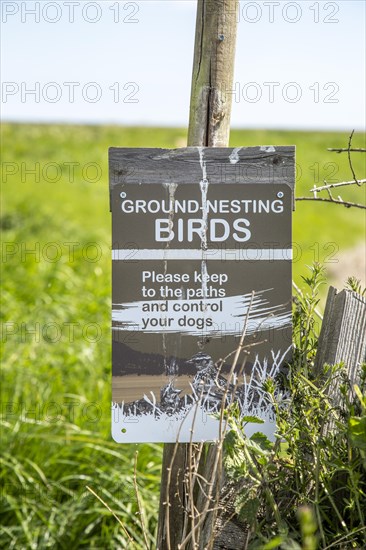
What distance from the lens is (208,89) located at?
2.15 metres

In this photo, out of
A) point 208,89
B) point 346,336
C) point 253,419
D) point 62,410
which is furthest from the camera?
point 62,410

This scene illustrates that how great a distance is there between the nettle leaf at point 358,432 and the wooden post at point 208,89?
0.57 meters

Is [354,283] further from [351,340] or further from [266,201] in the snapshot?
[266,201]

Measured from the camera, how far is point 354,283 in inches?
81.7

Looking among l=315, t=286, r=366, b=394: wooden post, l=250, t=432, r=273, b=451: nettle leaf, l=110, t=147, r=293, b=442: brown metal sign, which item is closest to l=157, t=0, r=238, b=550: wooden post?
l=110, t=147, r=293, b=442: brown metal sign

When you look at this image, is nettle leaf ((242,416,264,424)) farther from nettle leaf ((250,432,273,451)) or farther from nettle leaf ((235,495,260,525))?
nettle leaf ((235,495,260,525))

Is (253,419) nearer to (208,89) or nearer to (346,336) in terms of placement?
(346,336)

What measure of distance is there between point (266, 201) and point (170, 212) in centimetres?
28

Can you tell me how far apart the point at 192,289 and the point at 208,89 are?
60 cm

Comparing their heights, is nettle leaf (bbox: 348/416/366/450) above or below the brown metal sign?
below

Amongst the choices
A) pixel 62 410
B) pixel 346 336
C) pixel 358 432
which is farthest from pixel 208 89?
pixel 62 410

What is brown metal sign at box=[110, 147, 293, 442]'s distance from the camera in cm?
203

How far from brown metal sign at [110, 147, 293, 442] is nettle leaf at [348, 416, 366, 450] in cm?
37

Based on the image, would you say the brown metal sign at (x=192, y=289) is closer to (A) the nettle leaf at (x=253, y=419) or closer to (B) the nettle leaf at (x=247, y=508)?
(A) the nettle leaf at (x=253, y=419)
